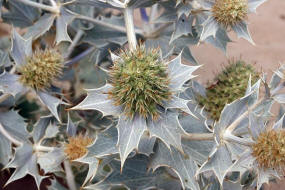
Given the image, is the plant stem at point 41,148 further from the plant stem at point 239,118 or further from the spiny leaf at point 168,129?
the plant stem at point 239,118

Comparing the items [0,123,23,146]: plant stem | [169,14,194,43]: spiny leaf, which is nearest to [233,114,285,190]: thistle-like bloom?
[169,14,194,43]: spiny leaf

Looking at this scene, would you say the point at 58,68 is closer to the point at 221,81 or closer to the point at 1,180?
the point at 221,81

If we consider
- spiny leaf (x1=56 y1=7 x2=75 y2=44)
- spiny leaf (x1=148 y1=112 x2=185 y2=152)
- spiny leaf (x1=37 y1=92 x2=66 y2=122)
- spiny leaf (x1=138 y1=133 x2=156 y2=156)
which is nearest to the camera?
spiny leaf (x1=148 y1=112 x2=185 y2=152)

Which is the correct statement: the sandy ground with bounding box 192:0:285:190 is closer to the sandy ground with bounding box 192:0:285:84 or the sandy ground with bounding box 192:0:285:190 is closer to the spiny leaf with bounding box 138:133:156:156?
the sandy ground with bounding box 192:0:285:84

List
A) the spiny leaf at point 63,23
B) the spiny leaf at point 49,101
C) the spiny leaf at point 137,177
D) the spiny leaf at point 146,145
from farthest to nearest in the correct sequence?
the spiny leaf at point 63,23
the spiny leaf at point 49,101
the spiny leaf at point 137,177
the spiny leaf at point 146,145

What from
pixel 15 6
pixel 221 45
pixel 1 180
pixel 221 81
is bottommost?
pixel 1 180

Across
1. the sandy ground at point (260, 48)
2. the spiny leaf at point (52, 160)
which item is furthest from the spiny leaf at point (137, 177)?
the sandy ground at point (260, 48)

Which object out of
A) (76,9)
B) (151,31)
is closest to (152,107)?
(151,31)

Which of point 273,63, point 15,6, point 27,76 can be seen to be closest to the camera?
point 27,76
